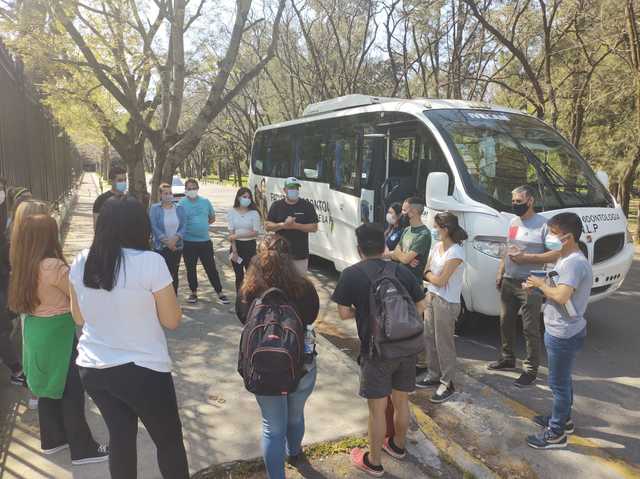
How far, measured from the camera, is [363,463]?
122 inches

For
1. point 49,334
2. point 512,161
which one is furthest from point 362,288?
point 512,161

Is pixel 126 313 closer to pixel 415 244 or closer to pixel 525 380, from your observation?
pixel 415 244

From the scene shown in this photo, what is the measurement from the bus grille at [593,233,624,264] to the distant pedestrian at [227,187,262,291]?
13.1ft

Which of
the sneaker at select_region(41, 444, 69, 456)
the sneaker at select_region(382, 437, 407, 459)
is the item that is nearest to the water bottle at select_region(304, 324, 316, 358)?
the sneaker at select_region(382, 437, 407, 459)

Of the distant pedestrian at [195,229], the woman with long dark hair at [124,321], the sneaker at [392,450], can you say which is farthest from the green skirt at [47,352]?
the distant pedestrian at [195,229]

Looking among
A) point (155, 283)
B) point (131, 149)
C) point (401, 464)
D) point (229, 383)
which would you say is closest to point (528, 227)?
point (401, 464)

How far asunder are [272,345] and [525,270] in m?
2.91

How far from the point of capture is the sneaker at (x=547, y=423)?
143 inches

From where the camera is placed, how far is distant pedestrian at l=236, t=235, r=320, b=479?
264 cm

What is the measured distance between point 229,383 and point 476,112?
4.65 metres

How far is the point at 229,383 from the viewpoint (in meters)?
4.30

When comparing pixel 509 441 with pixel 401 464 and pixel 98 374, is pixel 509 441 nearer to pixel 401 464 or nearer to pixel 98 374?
pixel 401 464

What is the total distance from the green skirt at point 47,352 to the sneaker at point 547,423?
334cm

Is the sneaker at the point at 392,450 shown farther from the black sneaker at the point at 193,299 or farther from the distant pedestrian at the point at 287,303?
the black sneaker at the point at 193,299
